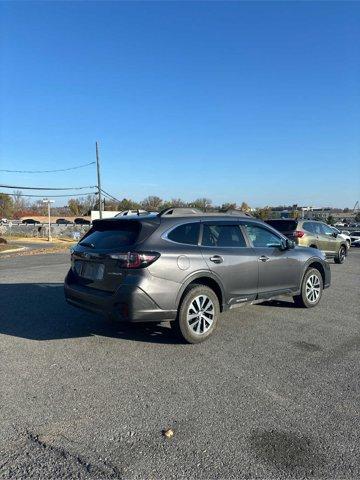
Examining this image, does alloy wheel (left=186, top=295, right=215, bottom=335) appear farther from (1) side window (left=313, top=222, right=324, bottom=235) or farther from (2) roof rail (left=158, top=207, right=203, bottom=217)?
(1) side window (left=313, top=222, right=324, bottom=235)

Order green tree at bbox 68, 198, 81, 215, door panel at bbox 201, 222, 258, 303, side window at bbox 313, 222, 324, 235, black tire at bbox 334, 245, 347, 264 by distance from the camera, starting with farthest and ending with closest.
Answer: green tree at bbox 68, 198, 81, 215 → black tire at bbox 334, 245, 347, 264 → side window at bbox 313, 222, 324, 235 → door panel at bbox 201, 222, 258, 303

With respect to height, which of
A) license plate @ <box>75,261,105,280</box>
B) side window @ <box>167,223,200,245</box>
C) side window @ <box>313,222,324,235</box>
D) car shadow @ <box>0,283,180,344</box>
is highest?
side window @ <box>167,223,200,245</box>

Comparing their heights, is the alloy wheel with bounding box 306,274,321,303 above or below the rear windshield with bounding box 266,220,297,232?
below

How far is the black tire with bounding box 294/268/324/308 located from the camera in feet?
24.4

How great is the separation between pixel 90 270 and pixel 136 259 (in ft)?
2.74

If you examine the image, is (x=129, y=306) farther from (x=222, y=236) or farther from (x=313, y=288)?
(x=313, y=288)

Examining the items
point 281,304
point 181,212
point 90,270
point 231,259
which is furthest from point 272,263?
point 90,270

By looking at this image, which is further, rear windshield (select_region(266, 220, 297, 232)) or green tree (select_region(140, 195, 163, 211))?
green tree (select_region(140, 195, 163, 211))

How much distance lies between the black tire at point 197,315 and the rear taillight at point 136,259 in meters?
0.71

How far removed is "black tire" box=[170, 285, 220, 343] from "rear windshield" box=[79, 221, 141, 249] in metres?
1.02

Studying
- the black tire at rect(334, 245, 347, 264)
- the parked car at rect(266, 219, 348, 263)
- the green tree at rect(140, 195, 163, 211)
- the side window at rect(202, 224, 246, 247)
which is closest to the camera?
the side window at rect(202, 224, 246, 247)

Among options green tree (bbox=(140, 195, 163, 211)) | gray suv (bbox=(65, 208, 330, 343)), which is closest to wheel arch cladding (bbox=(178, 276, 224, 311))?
gray suv (bbox=(65, 208, 330, 343))

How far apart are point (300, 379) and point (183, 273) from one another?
184 cm

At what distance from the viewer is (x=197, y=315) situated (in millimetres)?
5414
